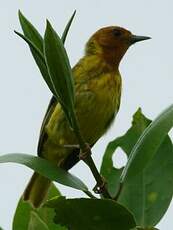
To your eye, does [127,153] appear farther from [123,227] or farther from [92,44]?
[92,44]

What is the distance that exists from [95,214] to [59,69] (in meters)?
0.40

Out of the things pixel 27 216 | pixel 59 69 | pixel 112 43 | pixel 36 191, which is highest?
pixel 59 69

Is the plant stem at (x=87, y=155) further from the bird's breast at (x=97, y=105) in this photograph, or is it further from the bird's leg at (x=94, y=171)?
the bird's breast at (x=97, y=105)

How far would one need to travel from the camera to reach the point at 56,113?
13.0 ft

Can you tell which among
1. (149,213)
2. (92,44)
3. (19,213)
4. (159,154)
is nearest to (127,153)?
(159,154)

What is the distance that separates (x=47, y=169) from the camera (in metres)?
1.73

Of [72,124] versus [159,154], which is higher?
[72,124]

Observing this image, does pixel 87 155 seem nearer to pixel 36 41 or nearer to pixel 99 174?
pixel 99 174

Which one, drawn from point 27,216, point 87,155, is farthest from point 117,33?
point 87,155

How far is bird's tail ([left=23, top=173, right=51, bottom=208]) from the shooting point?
12.7 feet

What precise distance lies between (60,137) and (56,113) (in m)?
0.33

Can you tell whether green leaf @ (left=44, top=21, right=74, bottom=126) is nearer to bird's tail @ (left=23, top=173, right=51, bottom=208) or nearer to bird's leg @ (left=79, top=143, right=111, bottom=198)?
bird's leg @ (left=79, top=143, right=111, bottom=198)

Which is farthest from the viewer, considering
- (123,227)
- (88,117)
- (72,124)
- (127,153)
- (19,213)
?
(88,117)

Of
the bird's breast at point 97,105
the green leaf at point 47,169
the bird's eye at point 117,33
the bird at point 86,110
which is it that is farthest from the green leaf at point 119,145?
the bird's eye at point 117,33
